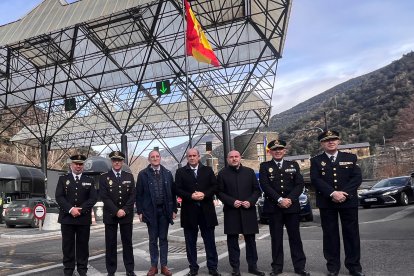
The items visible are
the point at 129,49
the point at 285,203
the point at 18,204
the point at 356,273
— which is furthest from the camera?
the point at 129,49

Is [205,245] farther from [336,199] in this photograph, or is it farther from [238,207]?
[336,199]

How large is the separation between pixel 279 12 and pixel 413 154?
120 ft

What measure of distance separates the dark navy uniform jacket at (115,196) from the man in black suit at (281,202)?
7.03 ft

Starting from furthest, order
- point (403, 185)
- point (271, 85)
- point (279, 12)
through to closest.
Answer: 1. point (271, 85)
2. point (279, 12)
3. point (403, 185)


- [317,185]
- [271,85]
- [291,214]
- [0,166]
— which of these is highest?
[271,85]

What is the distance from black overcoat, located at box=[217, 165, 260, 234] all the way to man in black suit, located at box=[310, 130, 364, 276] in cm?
99

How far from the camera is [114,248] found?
6961 mm

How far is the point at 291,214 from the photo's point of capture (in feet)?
22.0

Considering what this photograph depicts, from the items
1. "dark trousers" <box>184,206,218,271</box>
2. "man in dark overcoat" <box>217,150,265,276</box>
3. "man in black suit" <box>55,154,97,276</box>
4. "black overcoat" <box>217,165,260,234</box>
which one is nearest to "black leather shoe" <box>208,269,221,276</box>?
"dark trousers" <box>184,206,218,271</box>

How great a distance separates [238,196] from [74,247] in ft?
8.97

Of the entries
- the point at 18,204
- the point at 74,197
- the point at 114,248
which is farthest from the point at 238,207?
the point at 18,204

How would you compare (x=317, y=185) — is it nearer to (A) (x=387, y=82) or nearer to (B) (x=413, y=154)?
(B) (x=413, y=154)

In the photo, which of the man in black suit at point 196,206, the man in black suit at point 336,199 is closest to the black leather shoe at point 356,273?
the man in black suit at point 336,199

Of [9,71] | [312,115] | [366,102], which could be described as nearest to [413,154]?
[9,71]
